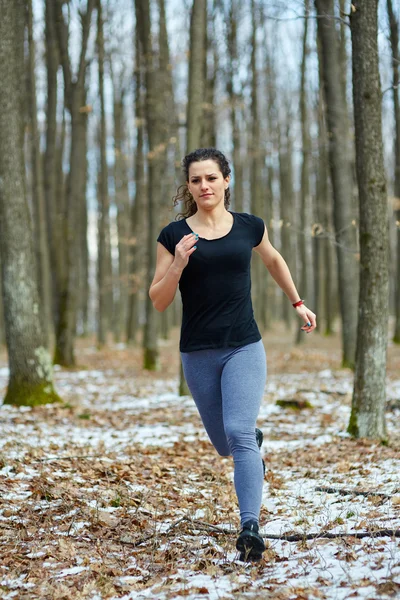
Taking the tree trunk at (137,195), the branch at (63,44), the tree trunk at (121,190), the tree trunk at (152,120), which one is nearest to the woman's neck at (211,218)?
the tree trunk at (152,120)

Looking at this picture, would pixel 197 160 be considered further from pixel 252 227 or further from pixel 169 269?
pixel 169 269

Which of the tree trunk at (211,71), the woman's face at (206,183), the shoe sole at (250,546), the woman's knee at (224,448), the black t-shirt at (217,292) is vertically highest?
the tree trunk at (211,71)

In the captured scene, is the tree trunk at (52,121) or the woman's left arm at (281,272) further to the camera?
the tree trunk at (52,121)

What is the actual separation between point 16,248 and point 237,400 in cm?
675

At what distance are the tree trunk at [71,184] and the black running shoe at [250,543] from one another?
43.1 feet

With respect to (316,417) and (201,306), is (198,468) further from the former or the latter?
(316,417)

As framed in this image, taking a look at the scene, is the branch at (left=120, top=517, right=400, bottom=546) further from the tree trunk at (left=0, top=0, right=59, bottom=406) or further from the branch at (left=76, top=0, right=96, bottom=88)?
the branch at (left=76, top=0, right=96, bottom=88)

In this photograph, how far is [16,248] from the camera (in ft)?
32.4

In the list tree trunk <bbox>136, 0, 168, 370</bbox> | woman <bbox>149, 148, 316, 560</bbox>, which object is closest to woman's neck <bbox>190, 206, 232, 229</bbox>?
woman <bbox>149, 148, 316, 560</bbox>

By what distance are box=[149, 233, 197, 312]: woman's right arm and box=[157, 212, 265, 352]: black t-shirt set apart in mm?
75

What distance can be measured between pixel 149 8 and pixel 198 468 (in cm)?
1297

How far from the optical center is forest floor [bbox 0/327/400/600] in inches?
145

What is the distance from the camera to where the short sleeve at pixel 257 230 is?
434cm

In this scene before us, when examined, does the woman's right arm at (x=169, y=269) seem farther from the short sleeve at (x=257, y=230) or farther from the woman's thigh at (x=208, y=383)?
the short sleeve at (x=257, y=230)
